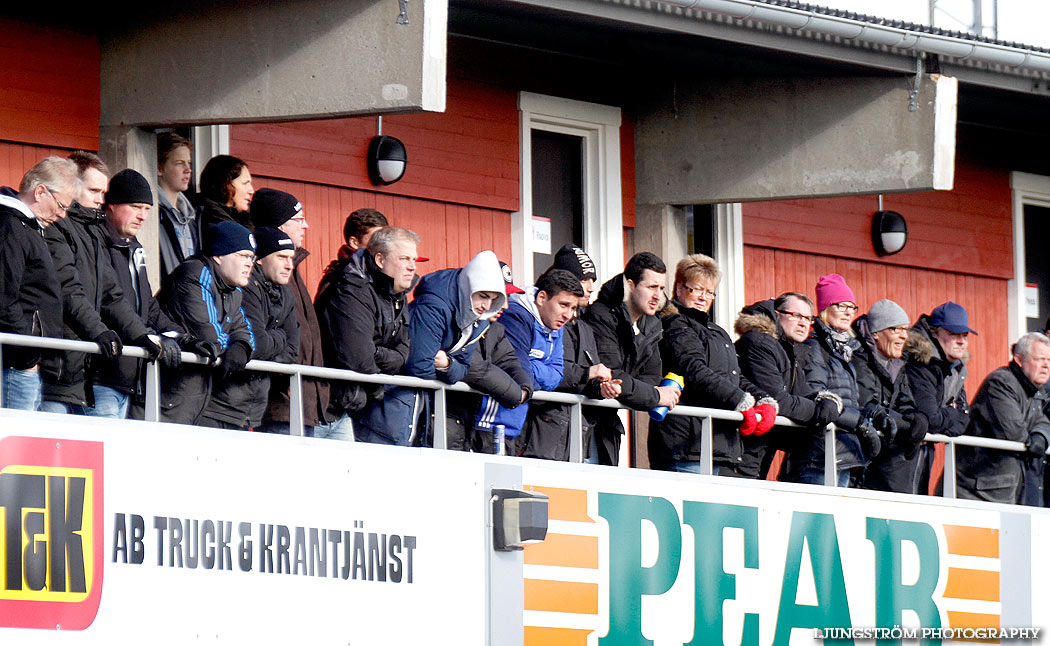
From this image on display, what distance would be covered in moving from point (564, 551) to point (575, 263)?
5.51 feet

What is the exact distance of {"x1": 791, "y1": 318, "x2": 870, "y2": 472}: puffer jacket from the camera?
39.5ft

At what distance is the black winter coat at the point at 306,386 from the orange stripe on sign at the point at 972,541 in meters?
5.15

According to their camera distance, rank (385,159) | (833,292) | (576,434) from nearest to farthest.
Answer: (576,434) < (833,292) < (385,159)

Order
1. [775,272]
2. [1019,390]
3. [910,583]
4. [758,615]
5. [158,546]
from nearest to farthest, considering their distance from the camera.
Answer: [158,546], [758,615], [910,583], [1019,390], [775,272]

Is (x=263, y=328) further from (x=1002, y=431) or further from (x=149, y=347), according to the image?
(x=1002, y=431)

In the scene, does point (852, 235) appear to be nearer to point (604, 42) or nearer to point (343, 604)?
point (604, 42)

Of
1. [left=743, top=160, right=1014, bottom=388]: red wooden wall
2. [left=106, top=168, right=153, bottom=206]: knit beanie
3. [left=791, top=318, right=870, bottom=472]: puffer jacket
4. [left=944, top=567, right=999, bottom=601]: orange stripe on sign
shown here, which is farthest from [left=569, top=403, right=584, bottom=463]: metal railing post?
[left=743, top=160, right=1014, bottom=388]: red wooden wall

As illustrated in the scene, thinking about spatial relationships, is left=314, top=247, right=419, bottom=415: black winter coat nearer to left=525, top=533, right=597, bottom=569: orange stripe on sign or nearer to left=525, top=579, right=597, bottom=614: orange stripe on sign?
left=525, top=533, right=597, bottom=569: orange stripe on sign

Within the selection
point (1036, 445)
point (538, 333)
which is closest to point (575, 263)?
point (538, 333)

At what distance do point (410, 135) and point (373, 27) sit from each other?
2.93 metres

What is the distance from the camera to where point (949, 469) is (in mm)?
12930

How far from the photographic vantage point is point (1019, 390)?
44.1 feet

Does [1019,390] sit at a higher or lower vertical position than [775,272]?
lower

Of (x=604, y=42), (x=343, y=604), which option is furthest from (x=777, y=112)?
(x=343, y=604)
